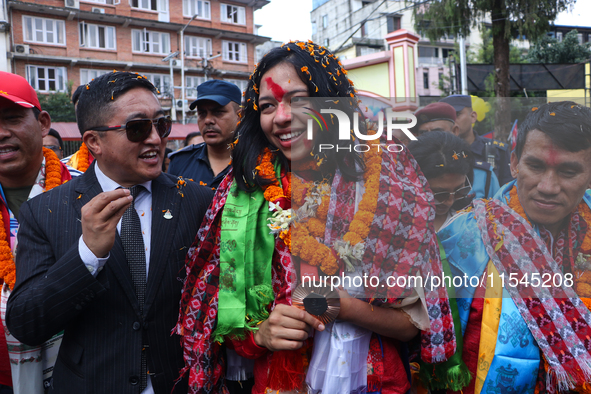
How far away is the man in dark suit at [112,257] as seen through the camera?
1.65 meters

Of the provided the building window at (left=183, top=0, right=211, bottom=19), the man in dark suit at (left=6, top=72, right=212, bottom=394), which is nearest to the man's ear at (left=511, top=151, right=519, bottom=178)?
the man in dark suit at (left=6, top=72, right=212, bottom=394)

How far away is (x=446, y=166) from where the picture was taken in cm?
164

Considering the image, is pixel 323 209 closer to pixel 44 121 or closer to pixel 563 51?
pixel 44 121

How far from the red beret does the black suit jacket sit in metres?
1.18

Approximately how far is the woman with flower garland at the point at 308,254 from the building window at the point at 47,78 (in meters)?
28.4

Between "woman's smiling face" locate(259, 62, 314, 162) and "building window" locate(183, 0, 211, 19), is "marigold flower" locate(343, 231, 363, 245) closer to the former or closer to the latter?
"woman's smiling face" locate(259, 62, 314, 162)

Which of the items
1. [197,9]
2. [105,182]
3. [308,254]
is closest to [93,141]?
[105,182]

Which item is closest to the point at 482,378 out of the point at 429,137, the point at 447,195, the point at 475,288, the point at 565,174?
the point at 475,288

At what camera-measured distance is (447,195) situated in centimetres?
166

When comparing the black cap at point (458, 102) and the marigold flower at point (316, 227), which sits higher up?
the black cap at point (458, 102)

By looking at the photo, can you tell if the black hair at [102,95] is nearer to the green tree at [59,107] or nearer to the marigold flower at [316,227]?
the marigold flower at [316,227]

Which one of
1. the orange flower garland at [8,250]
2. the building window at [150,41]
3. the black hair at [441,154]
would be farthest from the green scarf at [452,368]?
the building window at [150,41]

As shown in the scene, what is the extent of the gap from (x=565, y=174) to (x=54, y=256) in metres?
2.03

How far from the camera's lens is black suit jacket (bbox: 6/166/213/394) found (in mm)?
1646
